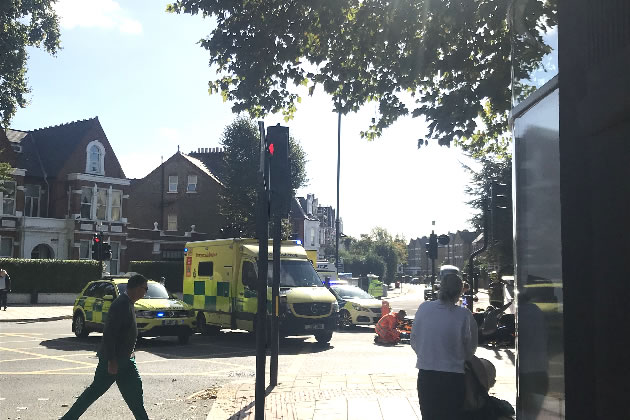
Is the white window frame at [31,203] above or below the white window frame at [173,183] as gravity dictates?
below

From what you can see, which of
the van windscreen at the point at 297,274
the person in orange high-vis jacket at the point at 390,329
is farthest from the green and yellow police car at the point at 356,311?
the person in orange high-vis jacket at the point at 390,329

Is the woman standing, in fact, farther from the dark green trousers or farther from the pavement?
the dark green trousers

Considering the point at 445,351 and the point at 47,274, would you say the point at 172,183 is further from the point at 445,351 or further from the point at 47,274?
the point at 445,351

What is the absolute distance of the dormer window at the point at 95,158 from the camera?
47.1 meters

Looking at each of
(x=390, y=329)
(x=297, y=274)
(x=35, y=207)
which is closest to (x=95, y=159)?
(x=35, y=207)

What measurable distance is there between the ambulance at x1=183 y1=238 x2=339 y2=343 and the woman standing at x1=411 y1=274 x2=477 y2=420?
1139cm

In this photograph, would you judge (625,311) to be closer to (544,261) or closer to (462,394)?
(544,261)

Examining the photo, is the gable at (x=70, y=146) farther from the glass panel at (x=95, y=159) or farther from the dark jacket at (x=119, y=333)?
the dark jacket at (x=119, y=333)

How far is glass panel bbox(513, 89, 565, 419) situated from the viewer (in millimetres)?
2225

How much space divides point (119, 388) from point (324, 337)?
1092cm

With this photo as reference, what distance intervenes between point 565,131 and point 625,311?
22.2 inches

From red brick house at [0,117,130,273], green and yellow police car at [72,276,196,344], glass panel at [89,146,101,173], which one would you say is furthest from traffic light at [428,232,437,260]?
glass panel at [89,146,101,173]

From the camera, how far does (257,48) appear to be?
10039 millimetres

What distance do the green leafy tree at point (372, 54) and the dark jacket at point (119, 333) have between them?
14.9 feet
